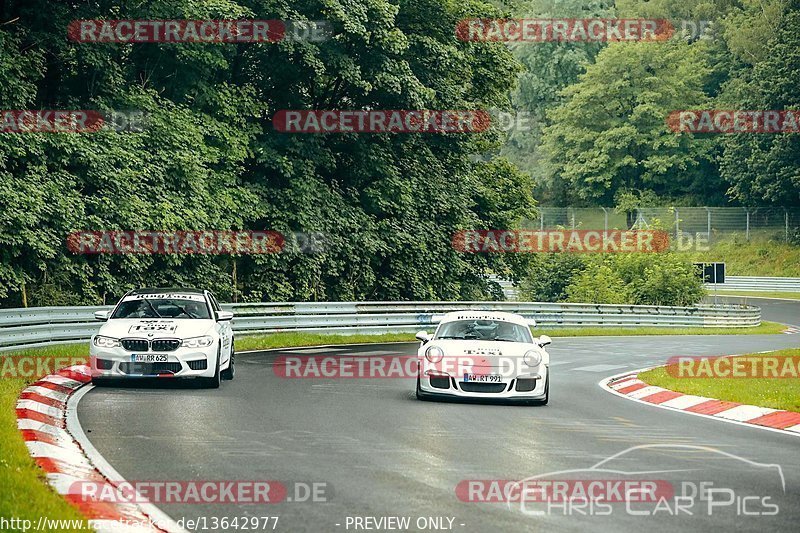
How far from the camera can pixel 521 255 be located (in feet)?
151

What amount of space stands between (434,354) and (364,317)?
17268mm

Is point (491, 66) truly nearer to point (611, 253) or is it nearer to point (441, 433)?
point (611, 253)

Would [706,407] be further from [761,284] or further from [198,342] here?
[761,284]

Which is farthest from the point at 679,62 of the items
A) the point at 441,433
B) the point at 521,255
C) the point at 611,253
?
the point at 441,433

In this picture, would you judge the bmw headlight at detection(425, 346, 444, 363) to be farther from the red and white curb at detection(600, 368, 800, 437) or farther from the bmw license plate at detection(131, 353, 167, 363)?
the bmw license plate at detection(131, 353, 167, 363)

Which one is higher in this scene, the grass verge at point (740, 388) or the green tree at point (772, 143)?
the green tree at point (772, 143)

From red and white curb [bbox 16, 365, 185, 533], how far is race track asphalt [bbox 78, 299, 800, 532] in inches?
8.2

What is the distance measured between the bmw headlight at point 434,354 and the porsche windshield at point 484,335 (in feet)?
2.49

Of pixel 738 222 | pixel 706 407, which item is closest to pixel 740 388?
pixel 706 407

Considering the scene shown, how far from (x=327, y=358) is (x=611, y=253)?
38081 millimetres

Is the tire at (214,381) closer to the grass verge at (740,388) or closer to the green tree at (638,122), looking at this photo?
the grass verge at (740,388)

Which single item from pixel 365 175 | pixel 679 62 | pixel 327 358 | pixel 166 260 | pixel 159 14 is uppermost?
pixel 679 62

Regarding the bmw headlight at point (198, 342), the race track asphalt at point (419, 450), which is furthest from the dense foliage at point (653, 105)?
the race track asphalt at point (419, 450)

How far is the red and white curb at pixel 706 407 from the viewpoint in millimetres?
14734
